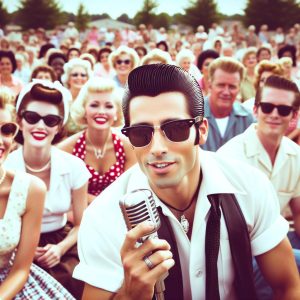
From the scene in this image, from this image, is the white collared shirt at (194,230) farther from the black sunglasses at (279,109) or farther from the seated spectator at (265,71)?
→ the seated spectator at (265,71)

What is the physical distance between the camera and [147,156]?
1604 millimetres

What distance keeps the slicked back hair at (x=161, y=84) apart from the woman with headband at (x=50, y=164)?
134 cm

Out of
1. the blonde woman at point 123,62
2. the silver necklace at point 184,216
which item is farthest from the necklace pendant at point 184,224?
the blonde woman at point 123,62

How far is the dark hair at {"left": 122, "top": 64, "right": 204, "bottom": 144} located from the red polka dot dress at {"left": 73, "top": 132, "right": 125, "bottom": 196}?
190cm

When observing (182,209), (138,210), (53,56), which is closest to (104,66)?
(53,56)

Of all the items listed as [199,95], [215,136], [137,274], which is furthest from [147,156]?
[215,136]

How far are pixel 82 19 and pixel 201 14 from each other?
334 inches

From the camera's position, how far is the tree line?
2892 cm

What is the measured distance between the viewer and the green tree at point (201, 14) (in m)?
32.7

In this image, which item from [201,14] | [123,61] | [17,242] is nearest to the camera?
[17,242]

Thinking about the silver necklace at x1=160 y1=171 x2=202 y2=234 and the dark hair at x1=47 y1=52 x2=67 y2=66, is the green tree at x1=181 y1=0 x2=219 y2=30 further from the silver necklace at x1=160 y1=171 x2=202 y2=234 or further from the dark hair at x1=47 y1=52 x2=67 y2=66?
the silver necklace at x1=160 y1=171 x2=202 y2=234

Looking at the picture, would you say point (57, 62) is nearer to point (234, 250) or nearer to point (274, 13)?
point (234, 250)

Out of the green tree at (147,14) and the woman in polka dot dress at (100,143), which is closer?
the woman in polka dot dress at (100,143)

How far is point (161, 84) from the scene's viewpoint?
64.8 inches
